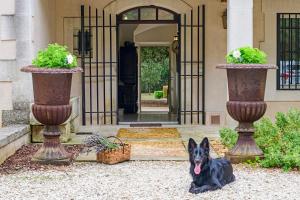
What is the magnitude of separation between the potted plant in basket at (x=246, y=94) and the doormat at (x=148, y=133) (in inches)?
102

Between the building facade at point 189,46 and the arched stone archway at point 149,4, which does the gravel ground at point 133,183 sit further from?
the arched stone archway at point 149,4

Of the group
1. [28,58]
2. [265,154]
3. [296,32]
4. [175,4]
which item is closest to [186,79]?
[175,4]

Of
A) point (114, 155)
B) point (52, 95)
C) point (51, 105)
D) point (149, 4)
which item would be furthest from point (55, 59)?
point (149, 4)

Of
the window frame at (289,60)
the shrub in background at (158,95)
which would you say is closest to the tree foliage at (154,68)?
the shrub in background at (158,95)

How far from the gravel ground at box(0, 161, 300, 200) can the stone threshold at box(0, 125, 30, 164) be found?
30.2 inches

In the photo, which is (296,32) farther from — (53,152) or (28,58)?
(53,152)

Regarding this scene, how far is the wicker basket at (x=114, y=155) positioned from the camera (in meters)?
7.60

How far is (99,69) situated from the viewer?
1202cm

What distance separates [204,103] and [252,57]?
439cm

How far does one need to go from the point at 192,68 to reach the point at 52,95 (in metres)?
4.90

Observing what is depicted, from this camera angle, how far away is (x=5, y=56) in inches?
365

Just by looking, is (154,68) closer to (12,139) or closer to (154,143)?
(154,143)

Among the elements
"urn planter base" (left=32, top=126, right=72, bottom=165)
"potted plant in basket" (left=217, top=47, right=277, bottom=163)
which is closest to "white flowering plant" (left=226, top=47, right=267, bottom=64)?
"potted plant in basket" (left=217, top=47, right=277, bottom=163)

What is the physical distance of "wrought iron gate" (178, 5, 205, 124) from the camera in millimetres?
11898
